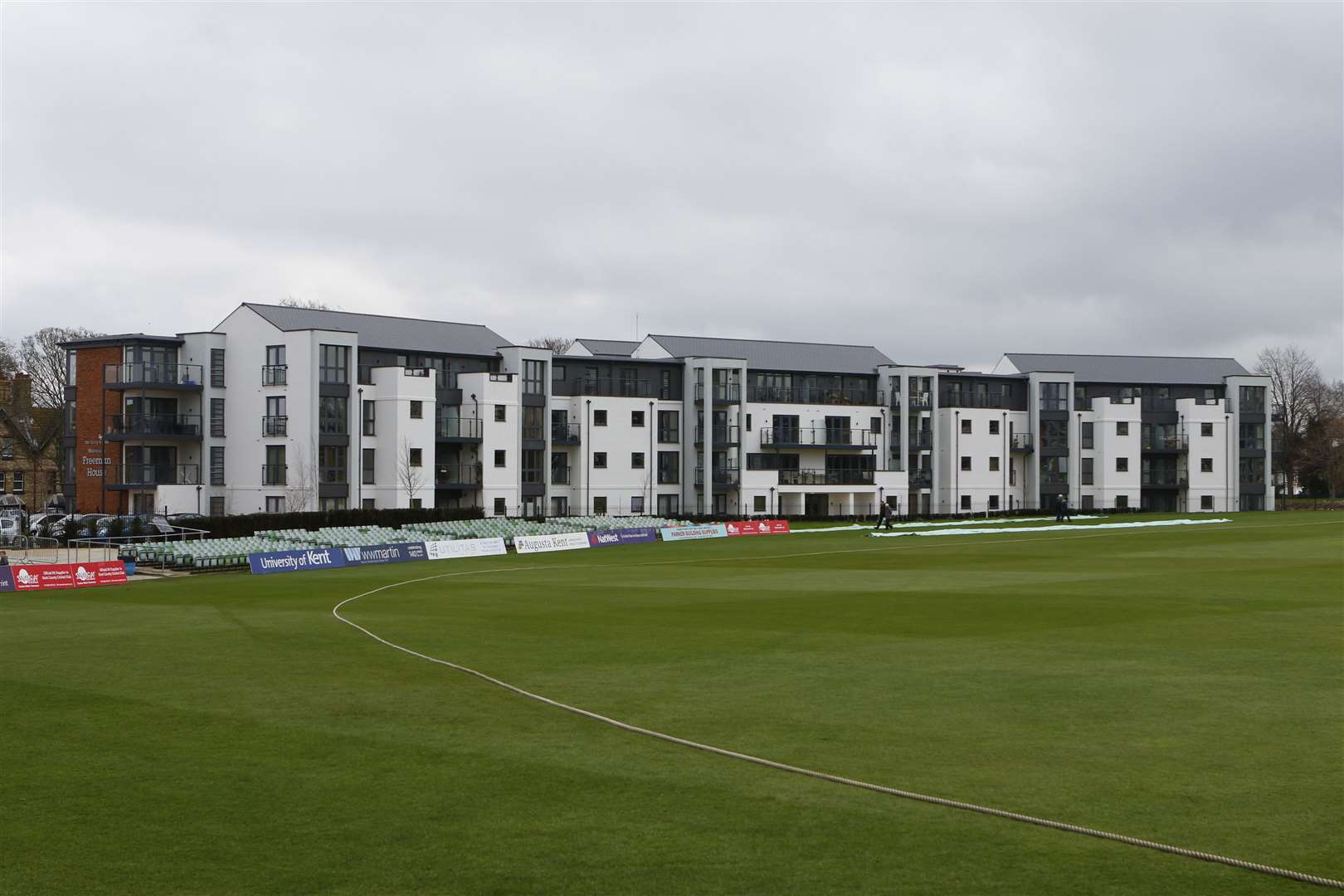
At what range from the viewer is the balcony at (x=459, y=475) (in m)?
89.7

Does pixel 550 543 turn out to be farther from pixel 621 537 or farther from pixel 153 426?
pixel 153 426

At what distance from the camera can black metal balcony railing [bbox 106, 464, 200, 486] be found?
83.5 m

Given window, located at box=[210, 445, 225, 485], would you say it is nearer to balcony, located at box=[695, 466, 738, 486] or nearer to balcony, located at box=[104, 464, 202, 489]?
balcony, located at box=[104, 464, 202, 489]

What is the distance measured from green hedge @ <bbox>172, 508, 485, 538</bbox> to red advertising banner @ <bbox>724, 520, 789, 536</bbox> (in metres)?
16.2

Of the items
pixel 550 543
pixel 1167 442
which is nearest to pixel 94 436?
pixel 550 543

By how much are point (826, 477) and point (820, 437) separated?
3.49 meters

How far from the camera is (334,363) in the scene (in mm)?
84250

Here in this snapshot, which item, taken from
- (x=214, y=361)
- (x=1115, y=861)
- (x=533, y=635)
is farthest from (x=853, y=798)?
(x=214, y=361)

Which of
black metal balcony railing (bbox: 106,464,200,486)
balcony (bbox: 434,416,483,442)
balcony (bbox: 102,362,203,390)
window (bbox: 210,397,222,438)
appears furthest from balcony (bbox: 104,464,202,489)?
balcony (bbox: 434,416,483,442)

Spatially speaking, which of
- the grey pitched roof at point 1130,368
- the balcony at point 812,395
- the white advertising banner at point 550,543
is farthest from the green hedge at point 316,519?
the grey pitched roof at point 1130,368

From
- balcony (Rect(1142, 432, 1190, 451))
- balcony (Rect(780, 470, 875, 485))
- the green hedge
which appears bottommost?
the green hedge

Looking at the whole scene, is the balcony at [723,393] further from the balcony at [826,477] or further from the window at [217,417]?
the window at [217,417]

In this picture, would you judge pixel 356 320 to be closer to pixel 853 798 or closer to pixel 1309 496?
pixel 853 798

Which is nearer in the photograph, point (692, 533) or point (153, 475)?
point (692, 533)
